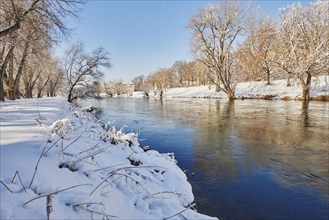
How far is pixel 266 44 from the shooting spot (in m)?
43.8

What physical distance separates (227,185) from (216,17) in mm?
35392

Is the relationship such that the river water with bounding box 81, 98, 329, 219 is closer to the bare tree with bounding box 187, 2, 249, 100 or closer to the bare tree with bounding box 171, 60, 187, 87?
the bare tree with bounding box 187, 2, 249, 100

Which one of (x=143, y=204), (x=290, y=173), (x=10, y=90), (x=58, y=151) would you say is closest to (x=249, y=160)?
(x=290, y=173)

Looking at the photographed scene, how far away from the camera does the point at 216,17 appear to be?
121ft

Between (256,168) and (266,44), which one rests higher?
(266,44)

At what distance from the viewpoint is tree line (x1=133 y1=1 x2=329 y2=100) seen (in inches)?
1145

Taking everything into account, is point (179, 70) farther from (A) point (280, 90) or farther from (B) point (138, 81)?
(A) point (280, 90)

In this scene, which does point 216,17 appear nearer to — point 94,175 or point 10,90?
point 10,90

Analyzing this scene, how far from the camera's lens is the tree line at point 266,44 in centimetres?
2908

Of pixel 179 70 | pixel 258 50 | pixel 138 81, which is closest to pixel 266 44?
pixel 258 50

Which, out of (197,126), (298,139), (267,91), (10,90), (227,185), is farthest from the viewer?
(267,91)

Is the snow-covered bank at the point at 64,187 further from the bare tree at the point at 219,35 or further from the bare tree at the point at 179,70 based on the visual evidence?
the bare tree at the point at 179,70

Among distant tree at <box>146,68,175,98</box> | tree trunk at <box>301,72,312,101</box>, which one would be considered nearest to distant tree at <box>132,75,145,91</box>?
distant tree at <box>146,68,175,98</box>

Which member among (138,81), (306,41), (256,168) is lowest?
(256,168)
